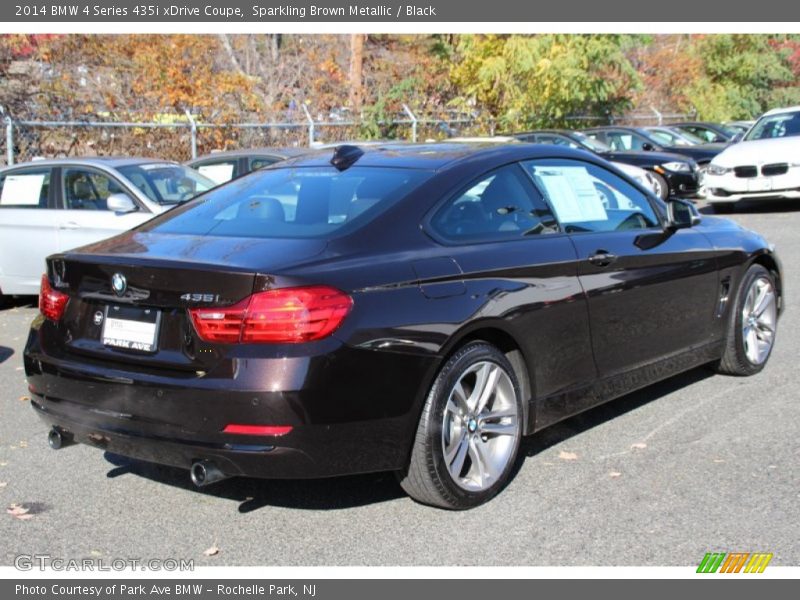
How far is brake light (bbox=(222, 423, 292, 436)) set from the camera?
404 centimetres

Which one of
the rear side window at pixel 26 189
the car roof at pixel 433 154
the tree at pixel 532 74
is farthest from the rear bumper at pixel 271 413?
the tree at pixel 532 74

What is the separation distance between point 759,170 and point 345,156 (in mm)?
12964

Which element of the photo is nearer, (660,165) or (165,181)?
(165,181)

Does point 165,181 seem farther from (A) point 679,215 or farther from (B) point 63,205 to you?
(A) point 679,215

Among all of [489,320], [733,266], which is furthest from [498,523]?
[733,266]

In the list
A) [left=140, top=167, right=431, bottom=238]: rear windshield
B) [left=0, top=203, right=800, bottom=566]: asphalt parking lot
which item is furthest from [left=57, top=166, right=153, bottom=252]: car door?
[left=140, top=167, right=431, bottom=238]: rear windshield

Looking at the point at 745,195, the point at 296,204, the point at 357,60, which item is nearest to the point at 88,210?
the point at 296,204

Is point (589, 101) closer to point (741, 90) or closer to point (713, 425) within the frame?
point (741, 90)

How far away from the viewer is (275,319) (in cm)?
404

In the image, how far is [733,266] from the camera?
659 centimetres

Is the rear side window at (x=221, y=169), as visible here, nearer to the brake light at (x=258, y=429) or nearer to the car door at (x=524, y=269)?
the car door at (x=524, y=269)

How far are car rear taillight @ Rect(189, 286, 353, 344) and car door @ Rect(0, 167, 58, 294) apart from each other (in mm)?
6562

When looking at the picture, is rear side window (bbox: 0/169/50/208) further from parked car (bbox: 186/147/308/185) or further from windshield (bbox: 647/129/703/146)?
windshield (bbox: 647/129/703/146)

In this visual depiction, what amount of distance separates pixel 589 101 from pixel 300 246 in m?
28.4
